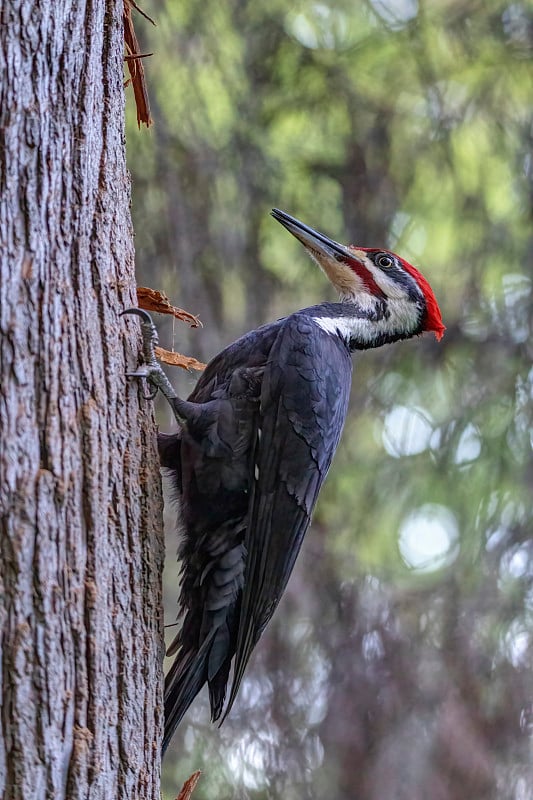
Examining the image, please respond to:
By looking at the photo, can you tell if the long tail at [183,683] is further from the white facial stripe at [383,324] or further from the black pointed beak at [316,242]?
the black pointed beak at [316,242]

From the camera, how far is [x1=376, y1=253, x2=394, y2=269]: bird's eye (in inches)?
124

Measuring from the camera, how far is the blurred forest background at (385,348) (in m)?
3.79

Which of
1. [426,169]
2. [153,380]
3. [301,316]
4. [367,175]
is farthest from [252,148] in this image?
[153,380]

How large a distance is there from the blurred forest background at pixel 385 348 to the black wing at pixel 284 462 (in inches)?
48.1

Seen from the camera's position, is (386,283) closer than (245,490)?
No

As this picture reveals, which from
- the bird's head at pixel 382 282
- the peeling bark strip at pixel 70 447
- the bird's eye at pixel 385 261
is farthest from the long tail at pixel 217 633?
the bird's eye at pixel 385 261

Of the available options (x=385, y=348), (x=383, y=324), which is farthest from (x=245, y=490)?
(x=385, y=348)

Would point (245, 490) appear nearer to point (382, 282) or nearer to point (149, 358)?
point (149, 358)

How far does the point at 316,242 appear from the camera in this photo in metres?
A: 3.12

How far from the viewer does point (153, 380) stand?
7.26ft

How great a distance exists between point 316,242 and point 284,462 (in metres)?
0.90

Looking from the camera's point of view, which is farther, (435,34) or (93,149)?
(435,34)

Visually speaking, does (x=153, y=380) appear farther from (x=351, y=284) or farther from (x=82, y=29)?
(x=351, y=284)

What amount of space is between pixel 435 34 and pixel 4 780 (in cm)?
357
